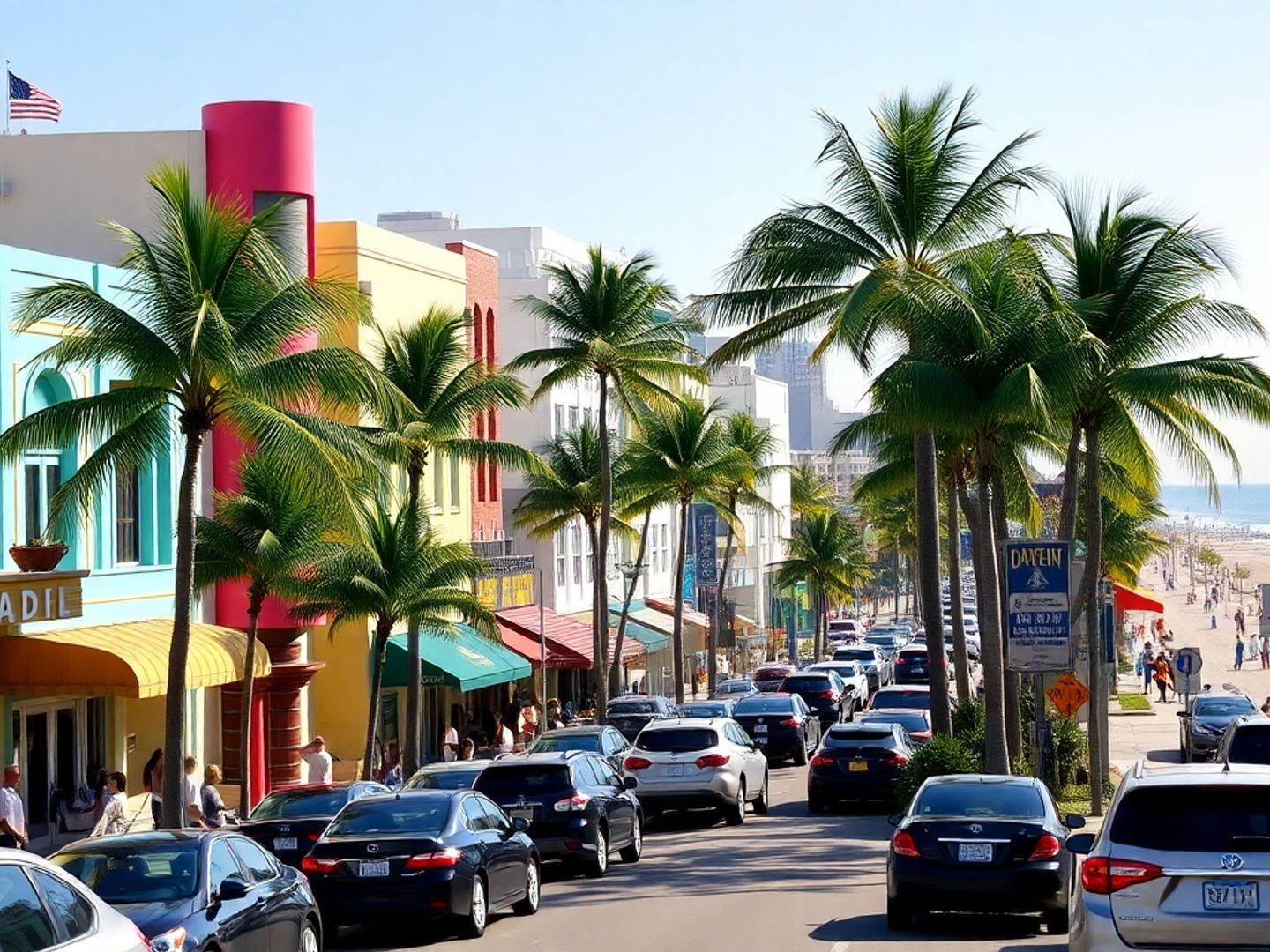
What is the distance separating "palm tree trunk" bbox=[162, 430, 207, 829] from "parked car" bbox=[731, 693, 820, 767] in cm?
1790

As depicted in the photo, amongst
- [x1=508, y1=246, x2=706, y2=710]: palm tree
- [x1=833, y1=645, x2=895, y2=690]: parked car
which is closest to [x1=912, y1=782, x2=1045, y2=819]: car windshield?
[x1=508, y1=246, x2=706, y2=710]: palm tree

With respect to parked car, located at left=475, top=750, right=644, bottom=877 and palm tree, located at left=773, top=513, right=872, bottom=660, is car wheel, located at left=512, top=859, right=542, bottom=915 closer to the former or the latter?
parked car, located at left=475, top=750, right=644, bottom=877

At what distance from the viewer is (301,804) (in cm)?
1973

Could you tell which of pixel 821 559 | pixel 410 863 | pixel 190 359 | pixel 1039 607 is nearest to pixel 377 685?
pixel 1039 607

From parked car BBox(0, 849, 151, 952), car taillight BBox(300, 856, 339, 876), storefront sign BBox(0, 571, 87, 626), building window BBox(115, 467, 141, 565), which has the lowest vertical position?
car taillight BBox(300, 856, 339, 876)

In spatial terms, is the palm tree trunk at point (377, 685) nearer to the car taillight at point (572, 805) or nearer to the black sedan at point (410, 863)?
the car taillight at point (572, 805)

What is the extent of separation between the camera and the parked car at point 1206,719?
3612cm

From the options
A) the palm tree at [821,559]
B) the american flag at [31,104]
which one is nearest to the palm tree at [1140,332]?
the american flag at [31,104]

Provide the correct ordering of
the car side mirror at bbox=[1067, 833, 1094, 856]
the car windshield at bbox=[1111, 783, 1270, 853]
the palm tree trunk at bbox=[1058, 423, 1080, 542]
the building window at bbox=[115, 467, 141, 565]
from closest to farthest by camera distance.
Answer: the car windshield at bbox=[1111, 783, 1270, 853], the car side mirror at bbox=[1067, 833, 1094, 856], the building window at bbox=[115, 467, 141, 565], the palm tree trunk at bbox=[1058, 423, 1080, 542]

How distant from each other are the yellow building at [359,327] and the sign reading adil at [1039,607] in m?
14.7

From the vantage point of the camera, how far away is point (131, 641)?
2545 cm

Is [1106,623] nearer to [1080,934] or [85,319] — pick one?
[85,319]

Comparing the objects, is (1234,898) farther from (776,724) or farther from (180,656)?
(776,724)

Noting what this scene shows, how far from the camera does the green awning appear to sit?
36.9m
